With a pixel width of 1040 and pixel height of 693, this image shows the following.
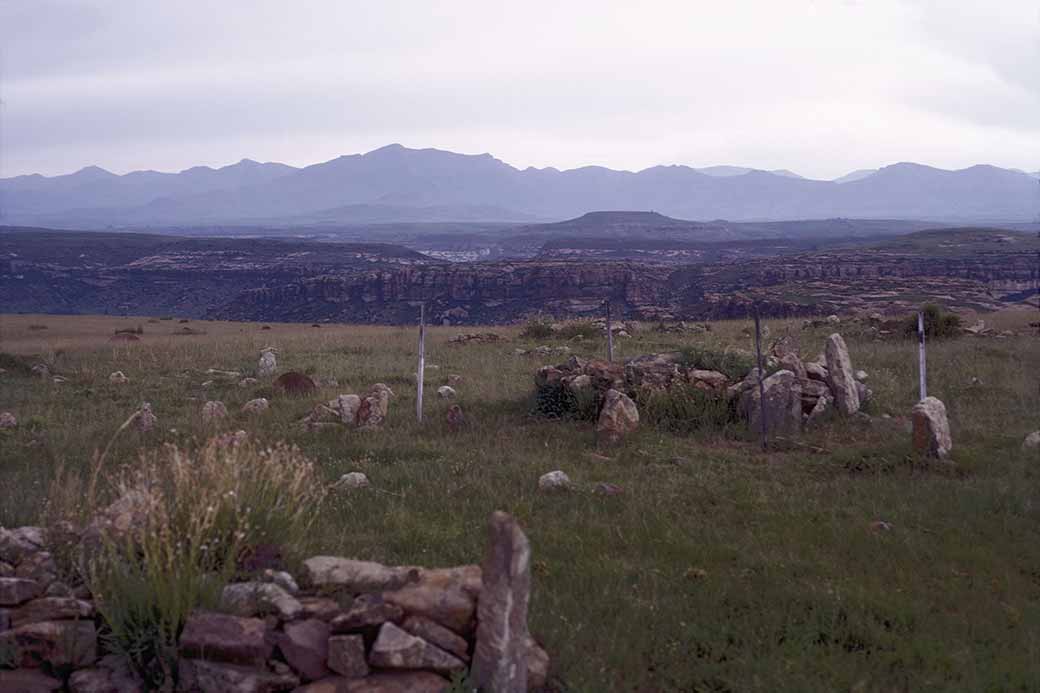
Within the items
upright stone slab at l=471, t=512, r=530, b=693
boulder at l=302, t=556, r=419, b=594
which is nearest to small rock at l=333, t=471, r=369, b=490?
boulder at l=302, t=556, r=419, b=594

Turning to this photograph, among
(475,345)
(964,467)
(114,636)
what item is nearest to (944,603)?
(964,467)

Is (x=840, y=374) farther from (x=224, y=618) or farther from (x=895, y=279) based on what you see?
(x=895, y=279)

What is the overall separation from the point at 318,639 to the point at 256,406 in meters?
8.62

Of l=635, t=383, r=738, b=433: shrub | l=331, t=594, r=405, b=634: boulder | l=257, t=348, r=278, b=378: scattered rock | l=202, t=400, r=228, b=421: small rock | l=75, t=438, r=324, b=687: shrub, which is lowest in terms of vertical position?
l=257, t=348, r=278, b=378: scattered rock

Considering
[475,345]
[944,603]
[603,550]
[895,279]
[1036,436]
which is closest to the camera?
[944,603]

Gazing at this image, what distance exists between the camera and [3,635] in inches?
191

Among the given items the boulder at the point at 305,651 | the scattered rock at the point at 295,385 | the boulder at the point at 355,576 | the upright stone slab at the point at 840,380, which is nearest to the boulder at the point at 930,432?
the upright stone slab at the point at 840,380

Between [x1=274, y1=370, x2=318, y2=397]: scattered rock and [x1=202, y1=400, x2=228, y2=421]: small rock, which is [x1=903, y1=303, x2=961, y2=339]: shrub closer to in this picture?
[x1=274, y1=370, x2=318, y2=397]: scattered rock

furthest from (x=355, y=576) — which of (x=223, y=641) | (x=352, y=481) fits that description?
(x=352, y=481)

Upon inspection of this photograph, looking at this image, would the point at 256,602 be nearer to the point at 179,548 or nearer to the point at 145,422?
the point at 179,548

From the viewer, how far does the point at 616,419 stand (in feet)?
36.4

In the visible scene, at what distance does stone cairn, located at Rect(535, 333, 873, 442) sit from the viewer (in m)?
11.3

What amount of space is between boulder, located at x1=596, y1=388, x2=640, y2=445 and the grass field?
0.30 meters

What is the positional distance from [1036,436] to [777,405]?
9.34ft
